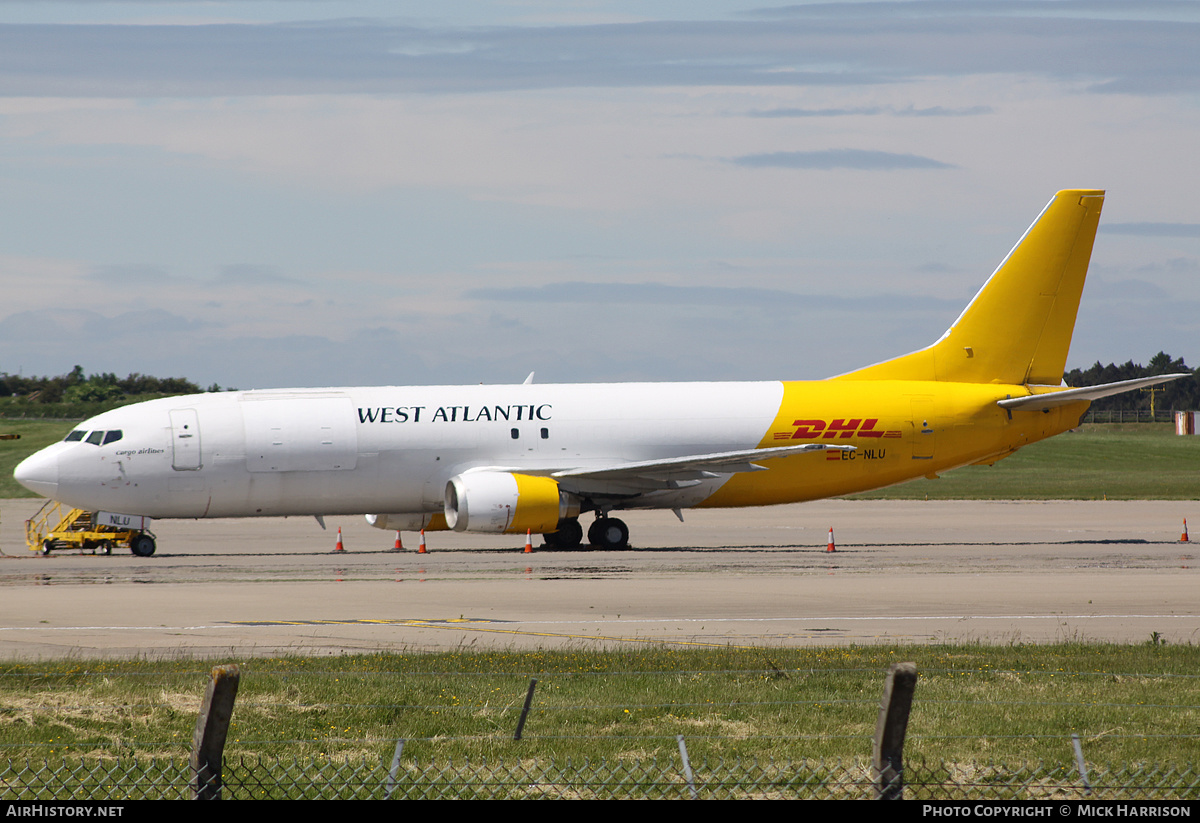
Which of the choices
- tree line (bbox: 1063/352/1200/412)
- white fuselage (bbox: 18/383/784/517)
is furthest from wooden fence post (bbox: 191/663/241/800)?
tree line (bbox: 1063/352/1200/412)

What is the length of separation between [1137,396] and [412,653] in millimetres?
172665

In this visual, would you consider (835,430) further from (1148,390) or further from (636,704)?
(1148,390)

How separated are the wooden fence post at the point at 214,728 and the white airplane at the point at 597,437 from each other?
78.9 feet

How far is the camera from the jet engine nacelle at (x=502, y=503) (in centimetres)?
3161

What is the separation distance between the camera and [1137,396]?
565ft

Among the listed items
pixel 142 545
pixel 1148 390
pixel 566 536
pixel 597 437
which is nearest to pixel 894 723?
pixel 566 536

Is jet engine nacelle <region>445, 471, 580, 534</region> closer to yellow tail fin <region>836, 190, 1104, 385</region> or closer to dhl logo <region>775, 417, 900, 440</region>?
dhl logo <region>775, 417, 900, 440</region>

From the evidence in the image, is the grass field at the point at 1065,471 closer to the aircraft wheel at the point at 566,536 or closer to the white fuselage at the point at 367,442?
the white fuselage at the point at 367,442

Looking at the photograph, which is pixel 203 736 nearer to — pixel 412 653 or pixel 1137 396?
pixel 412 653

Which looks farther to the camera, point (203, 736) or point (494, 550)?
point (494, 550)

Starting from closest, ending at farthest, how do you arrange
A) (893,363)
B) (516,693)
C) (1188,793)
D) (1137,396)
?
(1188,793) < (516,693) < (893,363) < (1137,396)
